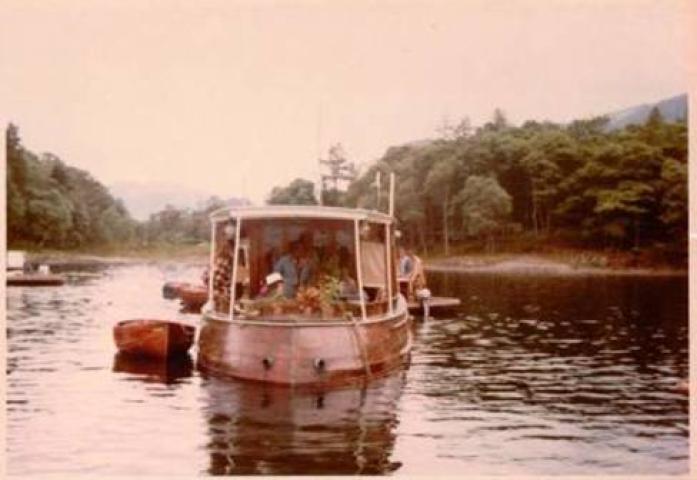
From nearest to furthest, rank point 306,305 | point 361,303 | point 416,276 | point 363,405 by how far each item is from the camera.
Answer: point 363,405 → point 306,305 → point 361,303 → point 416,276

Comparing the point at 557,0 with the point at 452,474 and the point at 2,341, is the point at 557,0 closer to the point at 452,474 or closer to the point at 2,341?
the point at 452,474

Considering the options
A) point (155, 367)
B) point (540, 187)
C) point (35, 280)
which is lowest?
point (155, 367)

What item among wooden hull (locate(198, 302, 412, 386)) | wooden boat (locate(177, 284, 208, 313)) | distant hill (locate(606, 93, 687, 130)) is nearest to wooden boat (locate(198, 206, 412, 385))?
wooden hull (locate(198, 302, 412, 386))

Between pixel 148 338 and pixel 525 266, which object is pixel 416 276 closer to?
pixel 525 266

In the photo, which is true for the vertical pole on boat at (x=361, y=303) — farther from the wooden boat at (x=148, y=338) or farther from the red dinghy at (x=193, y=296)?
the red dinghy at (x=193, y=296)

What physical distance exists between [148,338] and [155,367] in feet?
0.98

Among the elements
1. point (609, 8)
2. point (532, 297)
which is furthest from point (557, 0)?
point (532, 297)

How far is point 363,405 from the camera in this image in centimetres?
773

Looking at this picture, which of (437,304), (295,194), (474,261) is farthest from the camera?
(437,304)

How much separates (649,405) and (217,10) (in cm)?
365

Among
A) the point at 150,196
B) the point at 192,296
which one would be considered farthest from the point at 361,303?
the point at 192,296

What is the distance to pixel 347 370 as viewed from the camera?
8078mm

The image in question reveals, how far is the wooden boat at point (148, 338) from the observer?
9070mm

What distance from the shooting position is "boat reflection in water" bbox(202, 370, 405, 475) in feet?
21.5
